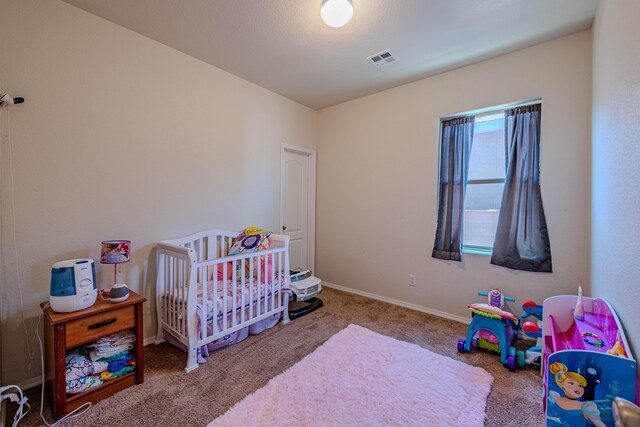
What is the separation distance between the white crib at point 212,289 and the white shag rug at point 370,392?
61 centimetres

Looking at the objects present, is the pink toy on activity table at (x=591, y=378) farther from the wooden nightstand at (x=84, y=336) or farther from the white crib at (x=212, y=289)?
the wooden nightstand at (x=84, y=336)

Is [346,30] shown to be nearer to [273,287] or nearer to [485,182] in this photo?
[485,182]

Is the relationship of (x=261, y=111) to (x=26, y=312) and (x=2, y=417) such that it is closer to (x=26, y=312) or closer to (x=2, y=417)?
(x=26, y=312)

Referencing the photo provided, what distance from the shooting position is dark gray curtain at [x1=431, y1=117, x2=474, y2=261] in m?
2.68

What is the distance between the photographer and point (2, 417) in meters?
1.42

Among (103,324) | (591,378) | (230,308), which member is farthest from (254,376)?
(591,378)

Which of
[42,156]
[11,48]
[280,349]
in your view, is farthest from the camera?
[280,349]

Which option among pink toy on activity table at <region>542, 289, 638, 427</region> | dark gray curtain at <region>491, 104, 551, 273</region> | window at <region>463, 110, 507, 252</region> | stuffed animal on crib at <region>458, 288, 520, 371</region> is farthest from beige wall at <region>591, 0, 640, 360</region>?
window at <region>463, 110, 507, 252</region>

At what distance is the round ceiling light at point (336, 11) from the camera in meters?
1.68

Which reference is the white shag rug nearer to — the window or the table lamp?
the table lamp

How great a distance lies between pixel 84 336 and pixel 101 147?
134 cm

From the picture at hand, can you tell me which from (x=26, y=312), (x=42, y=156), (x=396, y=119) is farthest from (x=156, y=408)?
(x=396, y=119)

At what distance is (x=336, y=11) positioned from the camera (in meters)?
1.71

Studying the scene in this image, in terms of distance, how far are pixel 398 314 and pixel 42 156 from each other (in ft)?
10.9
